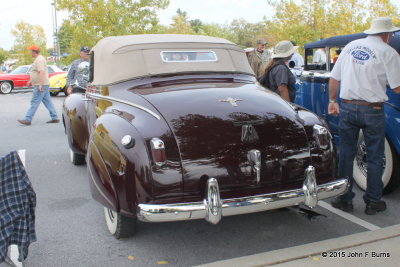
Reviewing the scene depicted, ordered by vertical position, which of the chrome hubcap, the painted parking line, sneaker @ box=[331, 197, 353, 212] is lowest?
the painted parking line

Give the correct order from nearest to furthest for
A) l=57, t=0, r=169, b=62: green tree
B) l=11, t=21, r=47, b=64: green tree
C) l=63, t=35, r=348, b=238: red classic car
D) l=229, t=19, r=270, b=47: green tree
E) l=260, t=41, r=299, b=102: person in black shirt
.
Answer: l=63, t=35, r=348, b=238: red classic car < l=260, t=41, r=299, b=102: person in black shirt < l=57, t=0, r=169, b=62: green tree < l=11, t=21, r=47, b=64: green tree < l=229, t=19, r=270, b=47: green tree

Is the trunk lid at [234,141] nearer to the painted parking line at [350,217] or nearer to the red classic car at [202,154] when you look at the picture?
the red classic car at [202,154]

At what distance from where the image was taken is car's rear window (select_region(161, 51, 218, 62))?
4.46 m

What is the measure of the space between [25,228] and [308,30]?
62.7 feet

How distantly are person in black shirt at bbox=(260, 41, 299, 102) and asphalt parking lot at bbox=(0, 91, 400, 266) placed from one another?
145 cm

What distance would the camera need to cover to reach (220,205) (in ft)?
9.80

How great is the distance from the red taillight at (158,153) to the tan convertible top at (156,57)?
53.1 inches

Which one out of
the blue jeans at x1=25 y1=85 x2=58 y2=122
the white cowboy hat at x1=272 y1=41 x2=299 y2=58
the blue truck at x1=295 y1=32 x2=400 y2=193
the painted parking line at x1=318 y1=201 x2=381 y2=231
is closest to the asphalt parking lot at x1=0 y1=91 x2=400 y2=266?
the painted parking line at x1=318 y1=201 x2=381 y2=231

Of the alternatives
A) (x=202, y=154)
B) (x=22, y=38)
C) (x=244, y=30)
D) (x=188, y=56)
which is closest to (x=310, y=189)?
(x=202, y=154)

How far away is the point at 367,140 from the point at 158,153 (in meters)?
→ 2.09

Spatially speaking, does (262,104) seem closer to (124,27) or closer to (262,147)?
(262,147)

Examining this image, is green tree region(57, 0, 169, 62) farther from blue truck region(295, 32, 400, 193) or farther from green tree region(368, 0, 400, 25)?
blue truck region(295, 32, 400, 193)

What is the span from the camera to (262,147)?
3.29m

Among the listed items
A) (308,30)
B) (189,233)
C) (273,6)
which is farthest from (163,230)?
(273,6)
